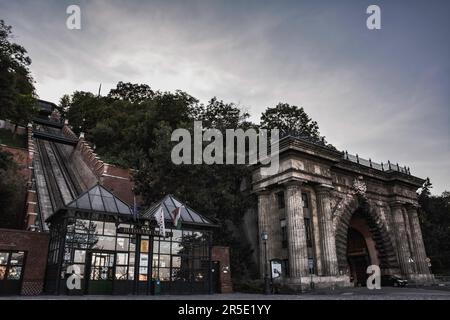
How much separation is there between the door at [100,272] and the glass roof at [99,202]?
2888mm

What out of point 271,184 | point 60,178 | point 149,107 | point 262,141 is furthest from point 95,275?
point 149,107

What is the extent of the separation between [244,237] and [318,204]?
31.6 ft

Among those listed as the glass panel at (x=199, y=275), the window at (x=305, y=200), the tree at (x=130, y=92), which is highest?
the tree at (x=130, y=92)

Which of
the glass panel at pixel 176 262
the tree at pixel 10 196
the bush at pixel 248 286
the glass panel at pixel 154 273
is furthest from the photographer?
the tree at pixel 10 196

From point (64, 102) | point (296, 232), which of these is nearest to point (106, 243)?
point (296, 232)

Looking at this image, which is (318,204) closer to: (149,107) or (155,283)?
(155,283)

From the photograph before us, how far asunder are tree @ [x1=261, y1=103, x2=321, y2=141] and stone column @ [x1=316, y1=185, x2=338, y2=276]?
1716 centimetres

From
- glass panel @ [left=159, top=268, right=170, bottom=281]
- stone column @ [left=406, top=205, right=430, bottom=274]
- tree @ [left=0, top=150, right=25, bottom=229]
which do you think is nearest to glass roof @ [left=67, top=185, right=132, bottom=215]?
glass panel @ [left=159, top=268, right=170, bottom=281]

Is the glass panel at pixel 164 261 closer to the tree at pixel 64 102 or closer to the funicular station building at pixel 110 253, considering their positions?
the funicular station building at pixel 110 253

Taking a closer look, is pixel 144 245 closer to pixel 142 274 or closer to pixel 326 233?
pixel 142 274

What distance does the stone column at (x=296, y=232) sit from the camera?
107ft

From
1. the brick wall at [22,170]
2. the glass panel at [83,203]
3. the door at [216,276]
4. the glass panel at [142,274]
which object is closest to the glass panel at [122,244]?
the glass panel at [142,274]

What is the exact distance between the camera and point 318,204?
37.2m

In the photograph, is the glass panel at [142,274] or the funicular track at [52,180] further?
the funicular track at [52,180]
